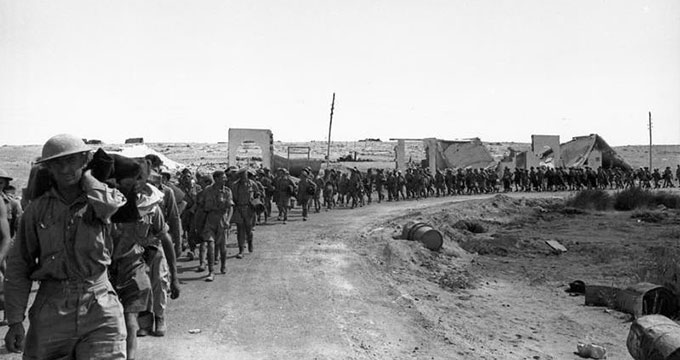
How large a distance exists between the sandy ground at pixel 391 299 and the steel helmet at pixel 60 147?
3.11m

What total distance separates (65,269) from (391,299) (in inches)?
246

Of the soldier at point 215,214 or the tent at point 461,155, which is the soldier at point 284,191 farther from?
the tent at point 461,155

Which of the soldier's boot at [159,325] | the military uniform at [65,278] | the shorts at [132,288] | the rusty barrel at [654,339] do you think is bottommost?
the rusty barrel at [654,339]

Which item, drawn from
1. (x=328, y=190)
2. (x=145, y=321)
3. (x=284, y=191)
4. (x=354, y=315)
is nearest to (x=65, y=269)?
(x=145, y=321)

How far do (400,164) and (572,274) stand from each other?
907 inches

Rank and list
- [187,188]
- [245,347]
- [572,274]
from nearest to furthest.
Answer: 1. [245,347]
2. [187,188]
3. [572,274]

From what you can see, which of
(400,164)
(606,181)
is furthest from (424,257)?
(606,181)

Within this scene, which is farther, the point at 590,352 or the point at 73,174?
the point at 590,352

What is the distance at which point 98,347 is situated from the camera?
11.1 ft

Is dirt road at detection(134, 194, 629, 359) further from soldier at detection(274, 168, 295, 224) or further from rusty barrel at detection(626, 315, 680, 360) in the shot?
soldier at detection(274, 168, 295, 224)

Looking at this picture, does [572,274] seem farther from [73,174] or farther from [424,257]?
[73,174]

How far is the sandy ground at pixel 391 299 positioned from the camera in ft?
22.1

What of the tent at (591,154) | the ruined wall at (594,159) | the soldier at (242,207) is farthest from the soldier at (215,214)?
the ruined wall at (594,159)

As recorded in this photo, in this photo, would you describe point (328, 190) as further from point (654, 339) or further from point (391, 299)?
point (654, 339)
